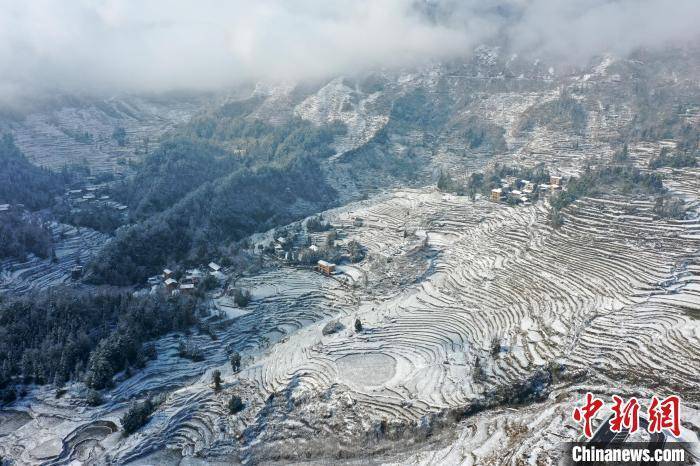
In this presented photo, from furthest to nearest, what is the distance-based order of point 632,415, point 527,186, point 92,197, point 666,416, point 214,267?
point 92,197
point 527,186
point 214,267
point 632,415
point 666,416

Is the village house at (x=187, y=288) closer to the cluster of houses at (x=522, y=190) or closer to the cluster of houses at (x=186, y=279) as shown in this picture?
the cluster of houses at (x=186, y=279)

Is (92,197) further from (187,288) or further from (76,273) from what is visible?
(187,288)

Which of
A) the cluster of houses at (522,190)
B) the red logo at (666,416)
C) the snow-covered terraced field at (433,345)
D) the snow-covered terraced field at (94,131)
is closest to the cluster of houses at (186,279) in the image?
the snow-covered terraced field at (433,345)

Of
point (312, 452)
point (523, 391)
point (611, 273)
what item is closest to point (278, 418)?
point (312, 452)

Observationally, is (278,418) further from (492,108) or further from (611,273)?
(492,108)

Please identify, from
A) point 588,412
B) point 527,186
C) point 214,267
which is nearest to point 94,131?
point 214,267

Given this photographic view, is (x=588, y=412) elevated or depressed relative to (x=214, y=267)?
depressed
